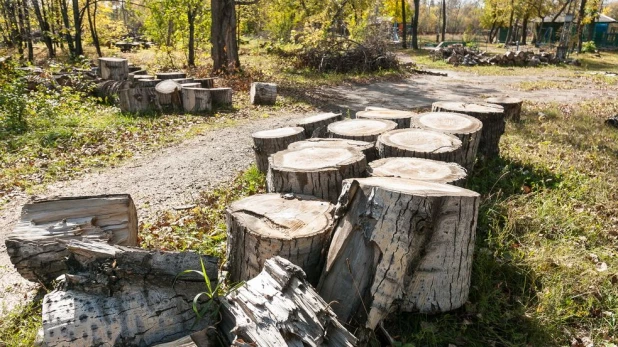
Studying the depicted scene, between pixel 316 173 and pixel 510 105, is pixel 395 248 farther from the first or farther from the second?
pixel 510 105

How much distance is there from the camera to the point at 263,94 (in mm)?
10094

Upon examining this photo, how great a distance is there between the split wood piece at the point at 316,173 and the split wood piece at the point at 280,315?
1.11 metres

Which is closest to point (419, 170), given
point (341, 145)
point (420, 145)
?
point (420, 145)

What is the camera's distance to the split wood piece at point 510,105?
7.25 m

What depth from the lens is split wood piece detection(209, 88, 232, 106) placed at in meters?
9.68

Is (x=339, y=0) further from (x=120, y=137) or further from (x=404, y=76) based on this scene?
(x=120, y=137)

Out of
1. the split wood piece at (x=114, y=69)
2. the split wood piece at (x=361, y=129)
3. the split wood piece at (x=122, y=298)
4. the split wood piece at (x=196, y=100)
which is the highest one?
the split wood piece at (x=114, y=69)

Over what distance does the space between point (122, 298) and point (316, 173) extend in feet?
5.37

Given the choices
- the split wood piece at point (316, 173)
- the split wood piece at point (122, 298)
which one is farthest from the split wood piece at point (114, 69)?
the split wood piece at point (122, 298)

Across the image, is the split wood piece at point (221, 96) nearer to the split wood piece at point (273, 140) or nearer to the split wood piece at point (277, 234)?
the split wood piece at point (273, 140)

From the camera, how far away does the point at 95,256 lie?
231 cm

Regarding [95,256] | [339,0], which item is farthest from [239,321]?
[339,0]

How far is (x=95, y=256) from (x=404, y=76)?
15.5 meters

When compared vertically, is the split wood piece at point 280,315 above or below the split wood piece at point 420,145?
below
